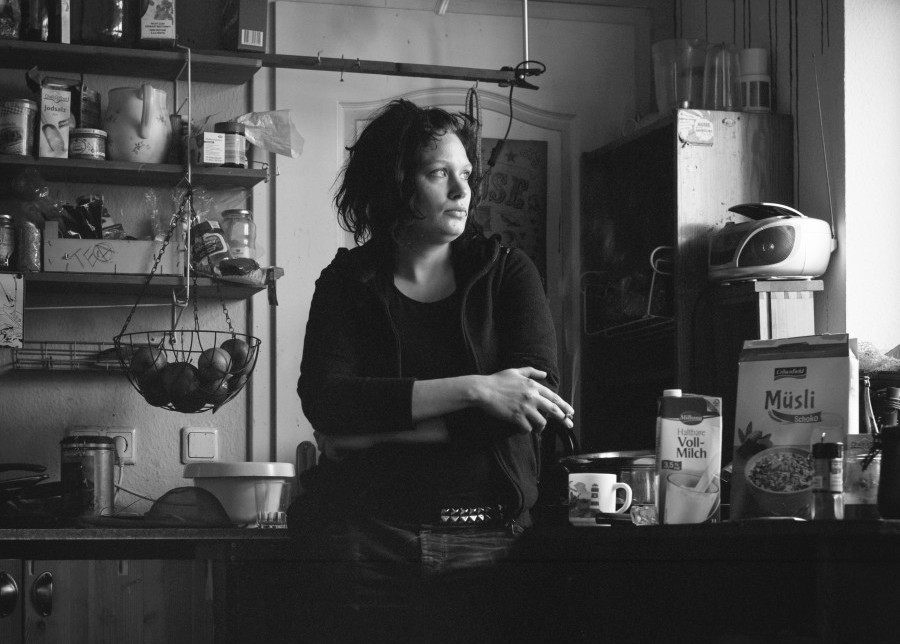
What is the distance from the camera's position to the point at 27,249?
2826mm

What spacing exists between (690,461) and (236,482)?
1.44 m

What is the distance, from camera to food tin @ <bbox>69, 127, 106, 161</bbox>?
289cm

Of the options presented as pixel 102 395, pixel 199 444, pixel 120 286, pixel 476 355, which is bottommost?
pixel 199 444

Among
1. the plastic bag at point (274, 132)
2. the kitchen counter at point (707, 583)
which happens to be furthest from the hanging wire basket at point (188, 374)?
the kitchen counter at point (707, 583)

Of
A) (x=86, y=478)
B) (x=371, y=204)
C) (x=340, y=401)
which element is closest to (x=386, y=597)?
(x=340, y=401)

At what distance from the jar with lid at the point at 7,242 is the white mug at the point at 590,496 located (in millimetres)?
1683

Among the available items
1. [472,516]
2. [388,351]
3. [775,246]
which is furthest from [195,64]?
[472,516]

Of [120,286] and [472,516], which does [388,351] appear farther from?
[120,286]

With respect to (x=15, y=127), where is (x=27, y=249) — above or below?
below

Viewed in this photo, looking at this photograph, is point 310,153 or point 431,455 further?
point 310,153

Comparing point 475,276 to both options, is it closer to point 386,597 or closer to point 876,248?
point 386,597

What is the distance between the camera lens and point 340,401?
1.59 m

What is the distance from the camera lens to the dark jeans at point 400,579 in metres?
1.53

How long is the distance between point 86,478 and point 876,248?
6.60 feet
